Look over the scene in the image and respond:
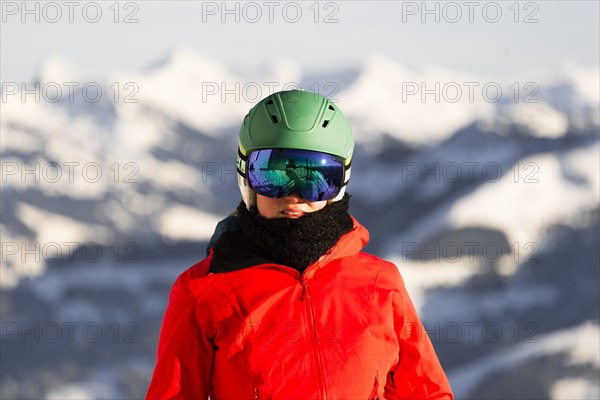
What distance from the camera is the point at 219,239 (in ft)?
9.96

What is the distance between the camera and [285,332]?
9.53ft

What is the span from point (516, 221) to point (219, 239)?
37.4 metres

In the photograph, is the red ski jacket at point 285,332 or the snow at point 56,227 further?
the snow at point 56,227

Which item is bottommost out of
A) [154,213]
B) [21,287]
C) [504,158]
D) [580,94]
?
[21,287]

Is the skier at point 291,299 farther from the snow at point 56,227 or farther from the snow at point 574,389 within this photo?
the snow at point 56,227

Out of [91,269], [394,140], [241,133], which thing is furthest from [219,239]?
[91,269]

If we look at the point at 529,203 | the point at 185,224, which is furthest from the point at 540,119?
the point at 185,224

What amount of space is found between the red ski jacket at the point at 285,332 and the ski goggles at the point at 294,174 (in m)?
0.18

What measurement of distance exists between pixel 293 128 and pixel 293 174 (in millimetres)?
144

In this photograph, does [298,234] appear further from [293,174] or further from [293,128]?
[293,128]

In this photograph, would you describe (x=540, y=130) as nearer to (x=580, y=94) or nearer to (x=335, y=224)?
(x=580, y=94)

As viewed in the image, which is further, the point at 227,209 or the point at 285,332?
the point at 227,209

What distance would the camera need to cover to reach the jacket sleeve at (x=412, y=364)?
10.0 feet

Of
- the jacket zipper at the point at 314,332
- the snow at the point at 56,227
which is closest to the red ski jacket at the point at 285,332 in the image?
the jacket zipper at the point at 314,332
